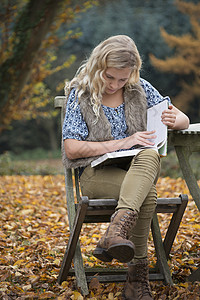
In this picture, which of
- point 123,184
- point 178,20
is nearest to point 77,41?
point 178,20

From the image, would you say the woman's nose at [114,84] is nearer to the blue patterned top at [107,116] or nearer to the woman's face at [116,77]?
the woman's face at [116,77]

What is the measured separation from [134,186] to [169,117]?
548 mm

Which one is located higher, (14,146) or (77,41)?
(77,41)

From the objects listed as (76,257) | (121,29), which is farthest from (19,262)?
(121,29)

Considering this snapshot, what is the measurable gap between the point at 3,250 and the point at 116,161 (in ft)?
4.54

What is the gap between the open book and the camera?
2186 mm

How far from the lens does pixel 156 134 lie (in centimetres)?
242

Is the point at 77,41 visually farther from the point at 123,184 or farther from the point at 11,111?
the point at 123,184

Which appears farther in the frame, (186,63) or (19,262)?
(186,63)

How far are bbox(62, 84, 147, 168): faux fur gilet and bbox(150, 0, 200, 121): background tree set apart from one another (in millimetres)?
5384

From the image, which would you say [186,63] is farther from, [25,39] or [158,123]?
[158,123]

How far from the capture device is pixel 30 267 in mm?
2832

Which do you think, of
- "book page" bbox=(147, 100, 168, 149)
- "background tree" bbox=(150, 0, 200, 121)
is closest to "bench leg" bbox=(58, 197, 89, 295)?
"book page" bbox=(147, 100, 168, 149)

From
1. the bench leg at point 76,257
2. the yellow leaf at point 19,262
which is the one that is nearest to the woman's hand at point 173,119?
the bench leg at point 76,257
